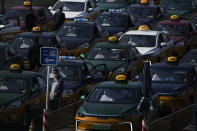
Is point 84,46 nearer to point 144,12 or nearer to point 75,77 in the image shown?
point 75,77

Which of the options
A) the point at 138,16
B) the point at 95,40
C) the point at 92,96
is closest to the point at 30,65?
the point at 95,40

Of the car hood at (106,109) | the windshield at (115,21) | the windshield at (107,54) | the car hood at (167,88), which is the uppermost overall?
the car hood at (106,109)

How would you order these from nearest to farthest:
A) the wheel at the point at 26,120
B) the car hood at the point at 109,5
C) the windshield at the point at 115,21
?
1. the wheel at the point at 26,120
2. the windshield at the point at 115,21
3. the car hood at the point at 109,5

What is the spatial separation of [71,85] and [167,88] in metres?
2.70

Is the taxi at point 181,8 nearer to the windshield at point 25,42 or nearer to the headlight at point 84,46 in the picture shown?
the headlight at point 84,46

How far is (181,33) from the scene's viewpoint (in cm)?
3142

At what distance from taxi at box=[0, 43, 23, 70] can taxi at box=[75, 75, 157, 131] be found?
6.27 meters

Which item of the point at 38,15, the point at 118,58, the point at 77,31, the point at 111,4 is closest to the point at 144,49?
the point at 118,58

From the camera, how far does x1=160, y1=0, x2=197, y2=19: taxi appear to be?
39000 mm

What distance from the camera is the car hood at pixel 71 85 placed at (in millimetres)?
21828

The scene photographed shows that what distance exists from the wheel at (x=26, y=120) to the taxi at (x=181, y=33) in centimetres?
1092

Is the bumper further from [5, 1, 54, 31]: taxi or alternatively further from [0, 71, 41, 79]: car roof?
[5, 1, 54, 31]: taxi

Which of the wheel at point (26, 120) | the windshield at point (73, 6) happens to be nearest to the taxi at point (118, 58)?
the wheel at point (26, 120)

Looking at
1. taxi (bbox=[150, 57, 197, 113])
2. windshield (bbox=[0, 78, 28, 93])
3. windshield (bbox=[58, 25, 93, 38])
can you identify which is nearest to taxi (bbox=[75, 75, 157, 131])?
taxi (bbox=[150, 57, 197, 113])
